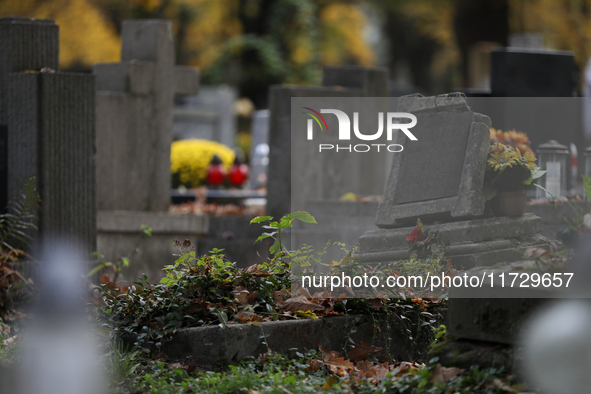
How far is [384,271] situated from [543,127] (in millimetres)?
1570

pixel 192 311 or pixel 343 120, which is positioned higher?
pixel 343 120

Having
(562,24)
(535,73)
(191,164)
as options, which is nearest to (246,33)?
(562,24)

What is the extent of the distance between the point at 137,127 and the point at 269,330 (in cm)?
430

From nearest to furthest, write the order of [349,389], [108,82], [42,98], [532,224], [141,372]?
[349,389]
[141,372]
[532,224]
[42,98]
[108,82]

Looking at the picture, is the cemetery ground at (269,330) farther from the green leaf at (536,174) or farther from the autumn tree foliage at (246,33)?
the autumn tree foliage at (246,33)

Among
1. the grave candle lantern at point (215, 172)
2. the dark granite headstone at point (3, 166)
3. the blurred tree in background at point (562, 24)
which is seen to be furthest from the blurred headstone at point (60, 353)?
the blurred tree in background at point (562, 24)

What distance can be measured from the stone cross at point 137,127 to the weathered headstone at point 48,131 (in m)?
1.82

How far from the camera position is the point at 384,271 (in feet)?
11.9

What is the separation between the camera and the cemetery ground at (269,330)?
3020mm

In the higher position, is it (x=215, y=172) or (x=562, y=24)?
(x=562, y=24)

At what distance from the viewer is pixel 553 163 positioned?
14.3ft

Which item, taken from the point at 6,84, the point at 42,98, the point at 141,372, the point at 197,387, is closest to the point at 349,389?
the point at 197,387

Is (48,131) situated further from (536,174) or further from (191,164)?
(191,164)

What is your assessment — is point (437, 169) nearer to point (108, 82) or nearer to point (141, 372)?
point (141, 372)
